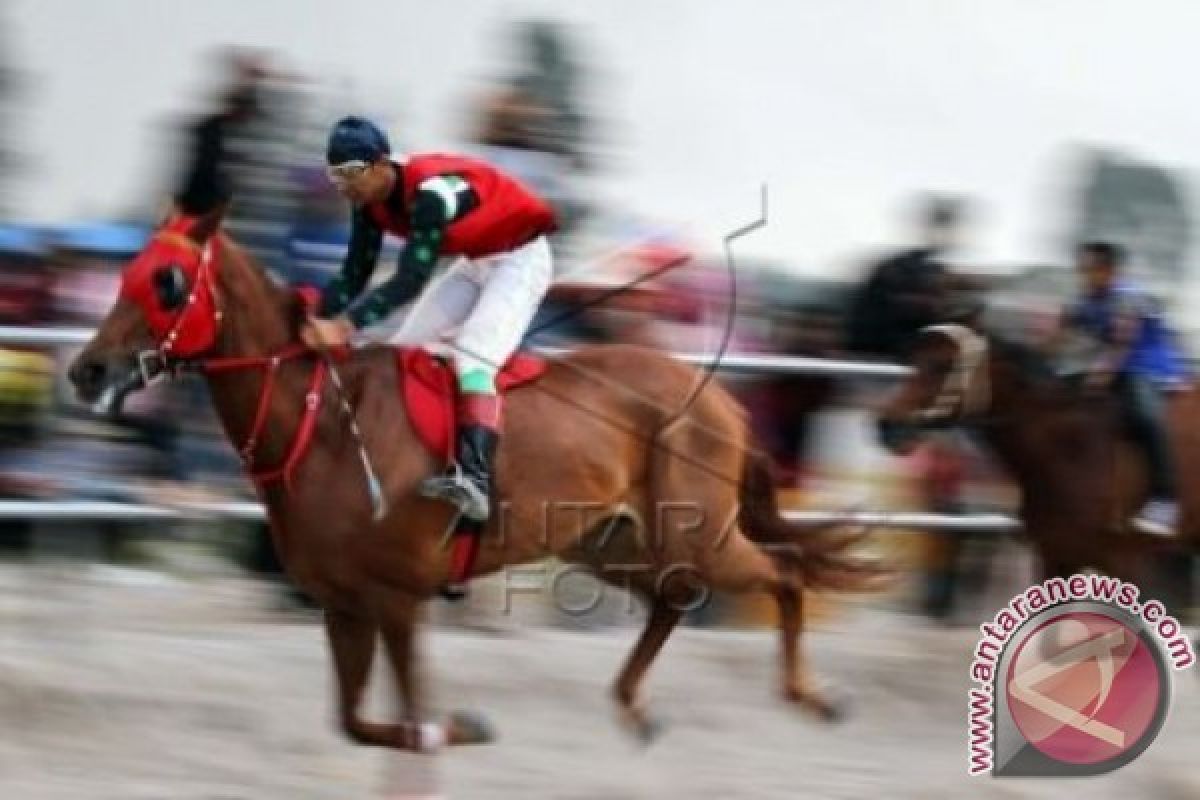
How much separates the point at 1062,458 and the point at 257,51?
3574 millimetres

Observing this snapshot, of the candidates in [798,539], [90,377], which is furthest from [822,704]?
[90,377]

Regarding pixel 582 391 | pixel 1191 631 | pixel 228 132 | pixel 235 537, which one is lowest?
pixel 1191 631

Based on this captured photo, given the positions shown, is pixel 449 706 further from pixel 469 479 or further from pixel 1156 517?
pixel 1156 517

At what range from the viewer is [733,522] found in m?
8.65

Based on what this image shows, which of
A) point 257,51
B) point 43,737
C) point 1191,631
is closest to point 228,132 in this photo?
point 257,51

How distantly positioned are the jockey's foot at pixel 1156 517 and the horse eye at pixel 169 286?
4496 millimetres

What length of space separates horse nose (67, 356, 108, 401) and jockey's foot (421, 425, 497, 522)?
1.05 m

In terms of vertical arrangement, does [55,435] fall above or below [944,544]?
above

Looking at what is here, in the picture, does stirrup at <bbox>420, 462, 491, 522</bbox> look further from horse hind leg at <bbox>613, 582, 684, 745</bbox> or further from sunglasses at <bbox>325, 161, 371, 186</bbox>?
horse hind leg at <bbox>613, 582, 684, 745</bbox>

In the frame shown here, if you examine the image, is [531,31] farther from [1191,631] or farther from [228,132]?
[1191,631]

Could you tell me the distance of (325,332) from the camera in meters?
7.70

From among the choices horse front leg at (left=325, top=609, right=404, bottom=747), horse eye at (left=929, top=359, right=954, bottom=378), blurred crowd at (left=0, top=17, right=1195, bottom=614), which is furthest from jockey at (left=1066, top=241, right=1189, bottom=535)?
horse front leg at (left=325, top=609, right=404, bottom=747)

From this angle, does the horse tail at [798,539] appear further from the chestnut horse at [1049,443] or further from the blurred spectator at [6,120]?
the blurred spectator at [6,120]

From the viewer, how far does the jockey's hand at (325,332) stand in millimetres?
7695
